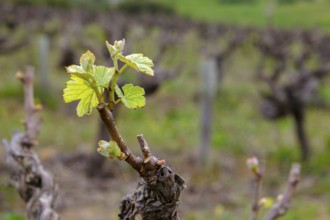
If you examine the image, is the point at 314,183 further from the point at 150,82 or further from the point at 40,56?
the point at 40,56

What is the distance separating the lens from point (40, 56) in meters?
13.1

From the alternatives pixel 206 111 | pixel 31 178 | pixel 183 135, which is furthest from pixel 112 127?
pixel 183 135

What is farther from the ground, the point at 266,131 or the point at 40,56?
the point at 40,56

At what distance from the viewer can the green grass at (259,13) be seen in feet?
153

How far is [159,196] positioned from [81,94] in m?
0.21

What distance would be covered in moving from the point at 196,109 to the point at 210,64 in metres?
4.90

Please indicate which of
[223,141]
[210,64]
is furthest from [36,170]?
[223,141]

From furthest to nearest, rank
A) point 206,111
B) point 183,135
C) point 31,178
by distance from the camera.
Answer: point 183,135 → point 206,111 → point 31,178

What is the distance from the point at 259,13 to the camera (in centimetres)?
5162

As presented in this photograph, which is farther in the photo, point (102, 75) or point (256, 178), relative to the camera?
point (256, 178)

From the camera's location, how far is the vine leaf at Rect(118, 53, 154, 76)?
2.63ft

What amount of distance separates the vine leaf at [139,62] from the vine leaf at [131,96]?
0.03 meters

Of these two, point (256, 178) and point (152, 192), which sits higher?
point (256, 178)

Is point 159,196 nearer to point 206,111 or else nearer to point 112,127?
point 112,127
